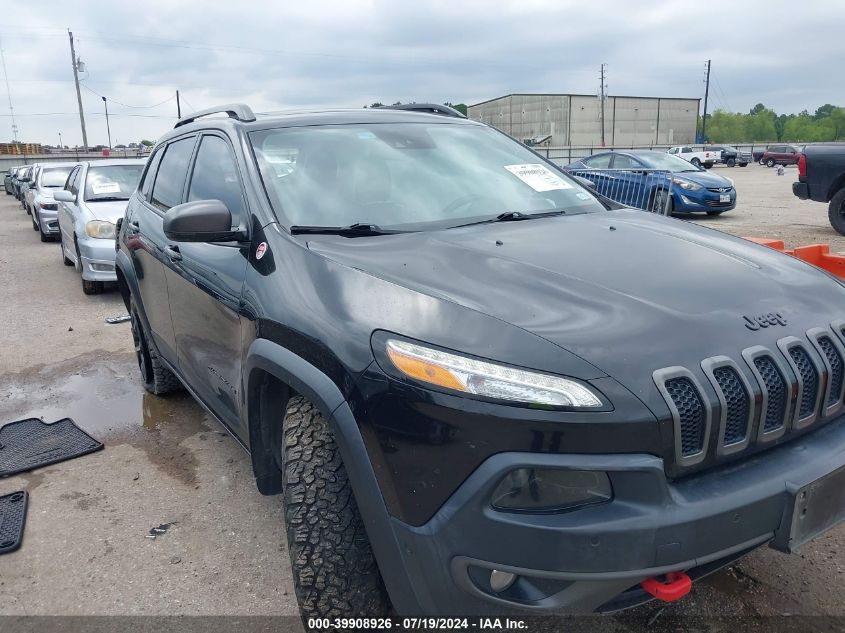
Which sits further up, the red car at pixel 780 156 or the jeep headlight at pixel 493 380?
the jeep headlight at pixel 493 380

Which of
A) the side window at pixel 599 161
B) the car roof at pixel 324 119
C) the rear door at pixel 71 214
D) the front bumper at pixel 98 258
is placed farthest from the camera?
the side window at pixel 599 161

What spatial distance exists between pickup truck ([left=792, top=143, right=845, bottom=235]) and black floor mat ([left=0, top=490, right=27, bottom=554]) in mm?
11118

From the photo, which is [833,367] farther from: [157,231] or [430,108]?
[157,231]

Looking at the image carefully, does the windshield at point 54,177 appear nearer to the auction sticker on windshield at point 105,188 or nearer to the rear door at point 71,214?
the rear door at point 71,214

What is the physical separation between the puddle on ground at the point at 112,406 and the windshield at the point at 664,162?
1151cm

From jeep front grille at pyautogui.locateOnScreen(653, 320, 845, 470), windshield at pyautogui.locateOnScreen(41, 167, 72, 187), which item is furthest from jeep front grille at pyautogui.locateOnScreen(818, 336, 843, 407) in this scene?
windshield at pyautogui.locateOnScreen(41, 167, 72, 187)

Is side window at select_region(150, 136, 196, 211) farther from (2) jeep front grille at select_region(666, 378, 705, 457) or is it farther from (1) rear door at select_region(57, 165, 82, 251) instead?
(1) rear door at select_region(57, 165, 82, 251)

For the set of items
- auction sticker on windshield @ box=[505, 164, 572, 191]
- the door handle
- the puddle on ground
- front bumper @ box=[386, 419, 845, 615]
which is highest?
auction sticker on windshield @ box=[505, 164, 572, 191]

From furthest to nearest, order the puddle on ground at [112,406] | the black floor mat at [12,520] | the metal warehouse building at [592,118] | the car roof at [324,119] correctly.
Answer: the metal warehouse building at [592,118]
the puddle on ground at [112,406]
the car roof at [324,119]
the black floor mat at [12,520]

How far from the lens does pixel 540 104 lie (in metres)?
76.1

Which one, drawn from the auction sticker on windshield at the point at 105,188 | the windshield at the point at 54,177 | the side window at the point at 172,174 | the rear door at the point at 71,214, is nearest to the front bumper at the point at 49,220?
the windshield at the point at 54,177

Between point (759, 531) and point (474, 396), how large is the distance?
2.66 feet

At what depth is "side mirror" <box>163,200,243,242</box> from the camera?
2.51 meters

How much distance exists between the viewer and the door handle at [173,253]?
3.20 m
